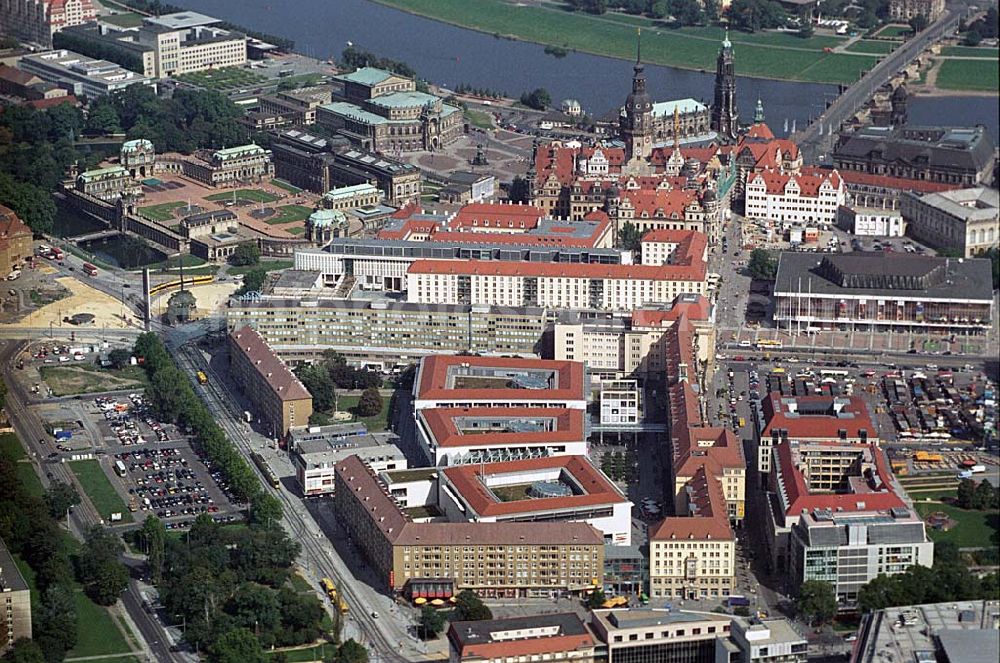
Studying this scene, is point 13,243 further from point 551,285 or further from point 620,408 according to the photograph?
point 620,408

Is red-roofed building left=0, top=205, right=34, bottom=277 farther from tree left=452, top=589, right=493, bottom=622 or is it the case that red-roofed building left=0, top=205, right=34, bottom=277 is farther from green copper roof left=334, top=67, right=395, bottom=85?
tree left=452, top=589, right=493, bottom=622

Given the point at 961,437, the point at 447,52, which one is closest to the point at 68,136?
the point at 447,52

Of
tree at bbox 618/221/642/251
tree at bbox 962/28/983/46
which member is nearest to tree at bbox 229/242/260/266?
tree at bbox 618/221/642/251

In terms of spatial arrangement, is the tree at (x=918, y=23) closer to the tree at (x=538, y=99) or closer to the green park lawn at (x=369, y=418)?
the tree at (x=538, y=99)

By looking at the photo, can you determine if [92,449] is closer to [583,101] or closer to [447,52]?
[583,101]

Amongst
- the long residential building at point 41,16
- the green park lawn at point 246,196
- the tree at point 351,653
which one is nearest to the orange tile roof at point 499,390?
the tree at point 351,653

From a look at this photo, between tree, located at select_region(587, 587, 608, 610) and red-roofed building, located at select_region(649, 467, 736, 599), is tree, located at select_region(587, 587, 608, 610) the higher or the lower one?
the lower one
